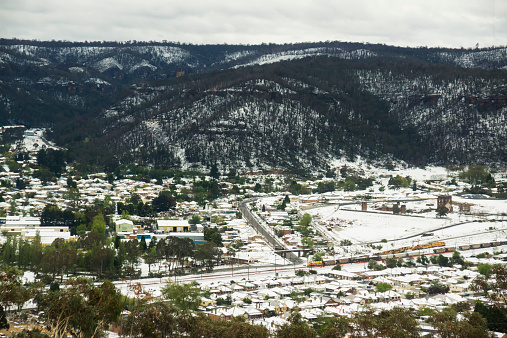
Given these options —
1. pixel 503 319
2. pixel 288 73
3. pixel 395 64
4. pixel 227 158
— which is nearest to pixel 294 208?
pixel 227 158

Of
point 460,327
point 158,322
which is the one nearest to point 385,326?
point 460,327

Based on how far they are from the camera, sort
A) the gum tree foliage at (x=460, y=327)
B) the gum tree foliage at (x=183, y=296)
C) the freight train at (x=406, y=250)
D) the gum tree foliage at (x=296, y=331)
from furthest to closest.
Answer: the freight train at (x=406, y=250) → the gum tree foliage at (x=183, y=296) → the gum tree foliage at (x=460, y=327) → the gum tree foliage at (x=296, y=331)

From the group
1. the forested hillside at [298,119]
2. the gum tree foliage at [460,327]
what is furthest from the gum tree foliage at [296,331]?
the forested hillside at [298,119]

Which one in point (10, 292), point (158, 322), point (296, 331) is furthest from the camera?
point (158, 322)

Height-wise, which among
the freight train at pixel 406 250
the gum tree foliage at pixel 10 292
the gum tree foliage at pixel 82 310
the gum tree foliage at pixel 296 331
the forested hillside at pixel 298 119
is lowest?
the freight train at pixel 406 250

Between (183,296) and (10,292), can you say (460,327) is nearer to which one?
(183,296)

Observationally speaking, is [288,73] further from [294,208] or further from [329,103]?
[294,208]

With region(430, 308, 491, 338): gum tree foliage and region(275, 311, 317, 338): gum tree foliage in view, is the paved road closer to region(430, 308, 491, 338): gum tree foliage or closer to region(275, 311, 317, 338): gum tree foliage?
region(430, 308, 491, 338): gum tree foliage

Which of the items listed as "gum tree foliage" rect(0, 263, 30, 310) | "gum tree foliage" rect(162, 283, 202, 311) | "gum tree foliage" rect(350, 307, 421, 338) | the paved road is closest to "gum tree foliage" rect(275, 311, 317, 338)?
"gum tree foliage" rect(350, 307, 421, 338)

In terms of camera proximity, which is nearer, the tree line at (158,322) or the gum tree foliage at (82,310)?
the gum tree foliage at (82,310)

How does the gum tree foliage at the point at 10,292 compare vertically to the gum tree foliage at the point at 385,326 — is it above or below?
above

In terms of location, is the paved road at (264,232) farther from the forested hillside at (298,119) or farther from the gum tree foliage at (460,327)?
the forested hillside at (298,119)
